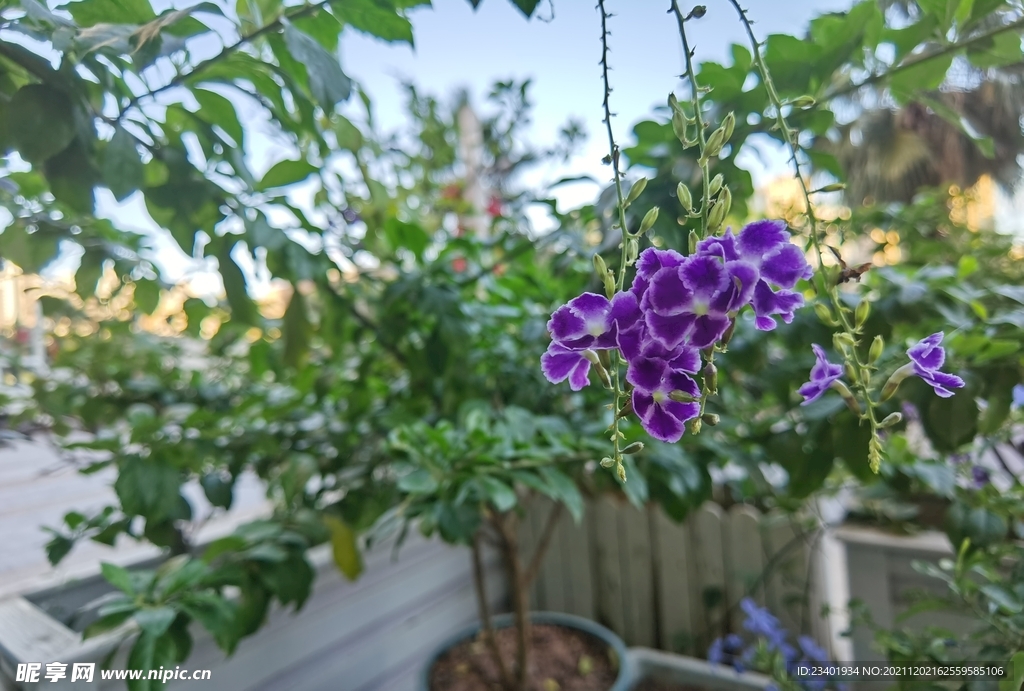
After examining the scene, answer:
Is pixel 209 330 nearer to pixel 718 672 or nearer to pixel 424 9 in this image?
pixel 424 9

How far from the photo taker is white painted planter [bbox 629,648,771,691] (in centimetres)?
90

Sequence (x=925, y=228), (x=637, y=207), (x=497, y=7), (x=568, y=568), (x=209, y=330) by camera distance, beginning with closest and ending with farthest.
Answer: (x=637, y=207) < (x=497, y=7) < (x=925, y=228) < (x=209, y=330) < (x=568, y=568)

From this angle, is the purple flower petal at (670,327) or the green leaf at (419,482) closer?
the purple flower petal at (670,327)

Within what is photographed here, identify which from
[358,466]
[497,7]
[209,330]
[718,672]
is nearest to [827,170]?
[497,7]

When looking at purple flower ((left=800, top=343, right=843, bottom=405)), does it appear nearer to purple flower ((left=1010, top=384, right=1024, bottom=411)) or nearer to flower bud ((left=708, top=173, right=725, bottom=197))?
flower bud ((left=708, top=173, right=725, bottom=197))

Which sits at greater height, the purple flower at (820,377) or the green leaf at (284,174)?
the green leaf at (284,174)

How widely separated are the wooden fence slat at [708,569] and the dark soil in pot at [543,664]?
290 millimetres

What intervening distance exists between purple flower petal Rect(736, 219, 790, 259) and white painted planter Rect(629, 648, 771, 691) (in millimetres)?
849

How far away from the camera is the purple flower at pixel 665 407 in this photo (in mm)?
268

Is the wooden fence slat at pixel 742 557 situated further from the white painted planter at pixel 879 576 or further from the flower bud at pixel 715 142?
the flower bud at pixel 715 142

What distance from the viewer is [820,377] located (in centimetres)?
34

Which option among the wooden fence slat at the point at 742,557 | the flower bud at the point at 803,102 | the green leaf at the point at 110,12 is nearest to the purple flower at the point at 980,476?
the wooden fence slat at the point at 742,557

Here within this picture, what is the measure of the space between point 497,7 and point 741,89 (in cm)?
24

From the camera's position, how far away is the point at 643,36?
1.57ft
